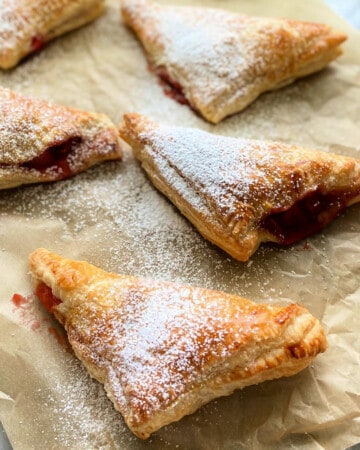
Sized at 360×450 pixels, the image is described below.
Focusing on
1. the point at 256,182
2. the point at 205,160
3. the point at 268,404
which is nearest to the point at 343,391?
the point at 268,404

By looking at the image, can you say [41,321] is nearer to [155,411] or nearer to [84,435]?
[84,435]

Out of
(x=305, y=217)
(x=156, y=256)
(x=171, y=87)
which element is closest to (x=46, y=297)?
(x=156, y=256)

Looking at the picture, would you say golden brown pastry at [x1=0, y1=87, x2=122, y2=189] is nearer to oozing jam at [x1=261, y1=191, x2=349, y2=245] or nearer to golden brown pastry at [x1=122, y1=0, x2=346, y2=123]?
golden brown pastry at [x1=122, y1=0, x2=346, y2=123]

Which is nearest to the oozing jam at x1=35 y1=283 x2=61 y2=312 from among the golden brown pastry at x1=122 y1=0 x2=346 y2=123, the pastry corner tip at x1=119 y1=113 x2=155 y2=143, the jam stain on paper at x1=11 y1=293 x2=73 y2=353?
the jam stain on paper at x1=11 y1=293 x2=73 y2=353

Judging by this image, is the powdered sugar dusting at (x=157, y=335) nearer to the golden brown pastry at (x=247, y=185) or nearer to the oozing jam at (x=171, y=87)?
the golden brown pastry at (x=247, y=185)

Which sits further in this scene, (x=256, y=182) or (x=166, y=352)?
(x=256, y=182)

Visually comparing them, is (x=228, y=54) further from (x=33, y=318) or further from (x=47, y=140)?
(x=33, y=318)

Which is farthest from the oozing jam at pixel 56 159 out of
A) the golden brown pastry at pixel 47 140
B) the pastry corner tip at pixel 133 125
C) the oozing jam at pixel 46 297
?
the oozing jam at pixel 46 297
